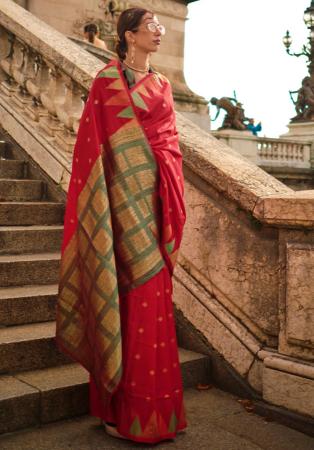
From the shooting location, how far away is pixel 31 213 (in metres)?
4.73

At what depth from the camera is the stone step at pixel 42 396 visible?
3018mm

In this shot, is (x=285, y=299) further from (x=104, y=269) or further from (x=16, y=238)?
(x=16, y=238)

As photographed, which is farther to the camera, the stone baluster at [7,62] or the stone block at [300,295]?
the stone baluster at [7,62]

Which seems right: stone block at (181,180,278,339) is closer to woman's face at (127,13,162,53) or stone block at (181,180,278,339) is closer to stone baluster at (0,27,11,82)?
woman's face at (127,13,162,53)

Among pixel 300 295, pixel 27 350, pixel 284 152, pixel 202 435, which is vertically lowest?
pixel 202 435

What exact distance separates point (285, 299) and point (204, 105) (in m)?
13.9

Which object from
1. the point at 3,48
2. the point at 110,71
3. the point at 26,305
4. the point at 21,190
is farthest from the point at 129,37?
the point at 3,48

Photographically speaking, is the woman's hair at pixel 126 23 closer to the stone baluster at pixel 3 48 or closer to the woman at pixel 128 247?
the woman at pixel 128 247

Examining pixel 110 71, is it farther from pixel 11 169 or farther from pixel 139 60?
pixel 11 169

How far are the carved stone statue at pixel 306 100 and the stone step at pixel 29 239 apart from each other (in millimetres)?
19862

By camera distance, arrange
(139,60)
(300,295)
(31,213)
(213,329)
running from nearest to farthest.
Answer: (139,60)
(300,295)
(213,329)
(31,213)

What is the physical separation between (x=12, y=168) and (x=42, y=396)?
2594mm

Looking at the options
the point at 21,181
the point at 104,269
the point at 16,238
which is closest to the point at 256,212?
the point at 104,269

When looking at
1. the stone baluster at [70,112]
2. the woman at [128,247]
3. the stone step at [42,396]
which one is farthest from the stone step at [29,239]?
the woman at [128,247]
